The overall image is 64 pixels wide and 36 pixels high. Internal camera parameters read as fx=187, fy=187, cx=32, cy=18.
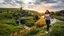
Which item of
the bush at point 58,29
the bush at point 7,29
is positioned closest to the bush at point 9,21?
the bush at point 7,29

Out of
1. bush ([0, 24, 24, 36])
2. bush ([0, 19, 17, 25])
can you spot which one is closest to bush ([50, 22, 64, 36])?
bush ([0, 24, 24, 36])

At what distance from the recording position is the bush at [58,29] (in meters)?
6.22

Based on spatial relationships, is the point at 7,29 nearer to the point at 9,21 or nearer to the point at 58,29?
the point at 9,21

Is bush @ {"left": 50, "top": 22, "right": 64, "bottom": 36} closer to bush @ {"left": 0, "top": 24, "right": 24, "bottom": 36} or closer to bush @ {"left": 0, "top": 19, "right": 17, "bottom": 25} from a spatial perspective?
bush @ {"left": 0, "top": 24, "right": 24, "bottom": 36}

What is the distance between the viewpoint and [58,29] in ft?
21.3

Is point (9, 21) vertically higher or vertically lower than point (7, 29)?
higher

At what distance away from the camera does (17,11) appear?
7.60 m

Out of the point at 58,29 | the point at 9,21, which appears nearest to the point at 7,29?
the point at 9,21

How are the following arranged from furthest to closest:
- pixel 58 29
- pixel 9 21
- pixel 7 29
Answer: pixel 9 21, pixel 7 29, pixel 58 29

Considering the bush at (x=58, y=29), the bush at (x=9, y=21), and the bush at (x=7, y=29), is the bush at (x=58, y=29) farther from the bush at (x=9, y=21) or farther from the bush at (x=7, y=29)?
the bush at (x=9, y=21)

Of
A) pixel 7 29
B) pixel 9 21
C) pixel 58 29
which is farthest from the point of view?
pixel 9 21

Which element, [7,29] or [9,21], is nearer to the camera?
[7,29]

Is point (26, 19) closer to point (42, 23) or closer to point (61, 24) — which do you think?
point (42, 23)

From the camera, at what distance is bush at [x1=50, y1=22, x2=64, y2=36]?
245 inches
